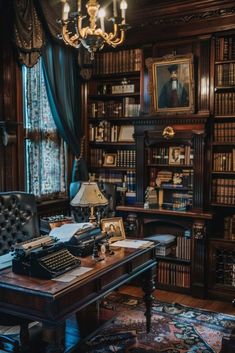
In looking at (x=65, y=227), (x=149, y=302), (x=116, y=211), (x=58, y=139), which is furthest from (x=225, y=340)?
(x=58, y=139)

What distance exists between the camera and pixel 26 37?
12.6 ft

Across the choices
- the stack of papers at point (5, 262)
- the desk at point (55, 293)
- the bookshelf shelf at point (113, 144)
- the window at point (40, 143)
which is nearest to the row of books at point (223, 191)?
the bookshelf shelf at point (113, 144)

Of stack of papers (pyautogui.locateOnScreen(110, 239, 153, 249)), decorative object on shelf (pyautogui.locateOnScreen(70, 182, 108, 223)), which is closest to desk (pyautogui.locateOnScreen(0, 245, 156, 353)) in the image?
stack of papers (pyautogui.locateOnScreen(110, 239, 153, 249))

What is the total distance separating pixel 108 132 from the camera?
5.21 meters

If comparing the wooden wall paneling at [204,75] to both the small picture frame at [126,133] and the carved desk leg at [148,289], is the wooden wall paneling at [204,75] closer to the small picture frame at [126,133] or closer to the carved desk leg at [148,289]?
the small picture frame at [126,133]

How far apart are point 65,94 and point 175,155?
1525 millimetres

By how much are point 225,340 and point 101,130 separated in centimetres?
341

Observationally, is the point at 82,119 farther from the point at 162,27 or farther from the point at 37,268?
the point at 37,268

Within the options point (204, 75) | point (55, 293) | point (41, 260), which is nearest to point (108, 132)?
point (204, 75)

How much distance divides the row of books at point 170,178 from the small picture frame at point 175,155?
0.50 feet

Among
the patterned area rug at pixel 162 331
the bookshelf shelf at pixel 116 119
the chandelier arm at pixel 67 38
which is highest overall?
the chandelier arm at pixel 67 38

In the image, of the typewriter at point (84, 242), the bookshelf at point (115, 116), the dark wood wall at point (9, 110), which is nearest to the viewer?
the typewriter at point (84, 242)

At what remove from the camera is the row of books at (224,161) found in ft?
14.4

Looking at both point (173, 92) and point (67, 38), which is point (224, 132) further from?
point (67, 38)
